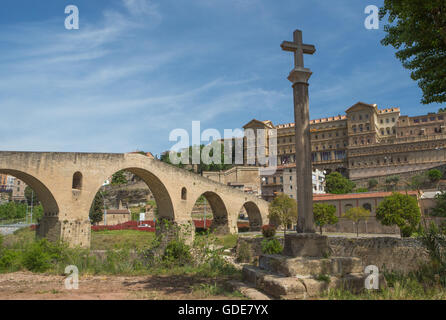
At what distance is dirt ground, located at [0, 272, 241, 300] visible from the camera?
592cm

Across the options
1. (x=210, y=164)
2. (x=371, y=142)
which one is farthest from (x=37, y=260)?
(x=371, y=142)

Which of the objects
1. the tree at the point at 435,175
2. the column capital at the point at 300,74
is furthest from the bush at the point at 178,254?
the tree at the point at 435,175

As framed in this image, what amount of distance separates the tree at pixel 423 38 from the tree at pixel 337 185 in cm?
5402

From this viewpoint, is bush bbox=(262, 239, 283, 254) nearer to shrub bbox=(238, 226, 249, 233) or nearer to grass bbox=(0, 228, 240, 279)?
grass bbox=(0, 228, 240, 279)

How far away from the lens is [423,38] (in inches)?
318

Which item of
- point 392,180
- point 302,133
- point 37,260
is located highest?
point 392,180

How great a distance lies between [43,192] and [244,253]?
550 inches

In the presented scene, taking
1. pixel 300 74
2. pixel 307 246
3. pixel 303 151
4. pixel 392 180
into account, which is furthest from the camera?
pixel 392 180

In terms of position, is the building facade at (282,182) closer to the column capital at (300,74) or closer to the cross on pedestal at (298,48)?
the cross on pedestal at (298,48)

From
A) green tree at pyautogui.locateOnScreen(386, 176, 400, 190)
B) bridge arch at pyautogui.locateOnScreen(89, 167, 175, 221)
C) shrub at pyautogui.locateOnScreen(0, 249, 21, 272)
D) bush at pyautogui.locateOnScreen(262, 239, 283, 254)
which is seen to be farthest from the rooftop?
shrub at pyautogui.locateOnScreen(0, 249, 21, 272)

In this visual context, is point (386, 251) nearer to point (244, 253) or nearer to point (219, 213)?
point (244, 253)

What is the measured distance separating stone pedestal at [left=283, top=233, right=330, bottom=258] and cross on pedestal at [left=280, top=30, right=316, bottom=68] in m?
4.38

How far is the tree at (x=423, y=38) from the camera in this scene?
7395 mm
